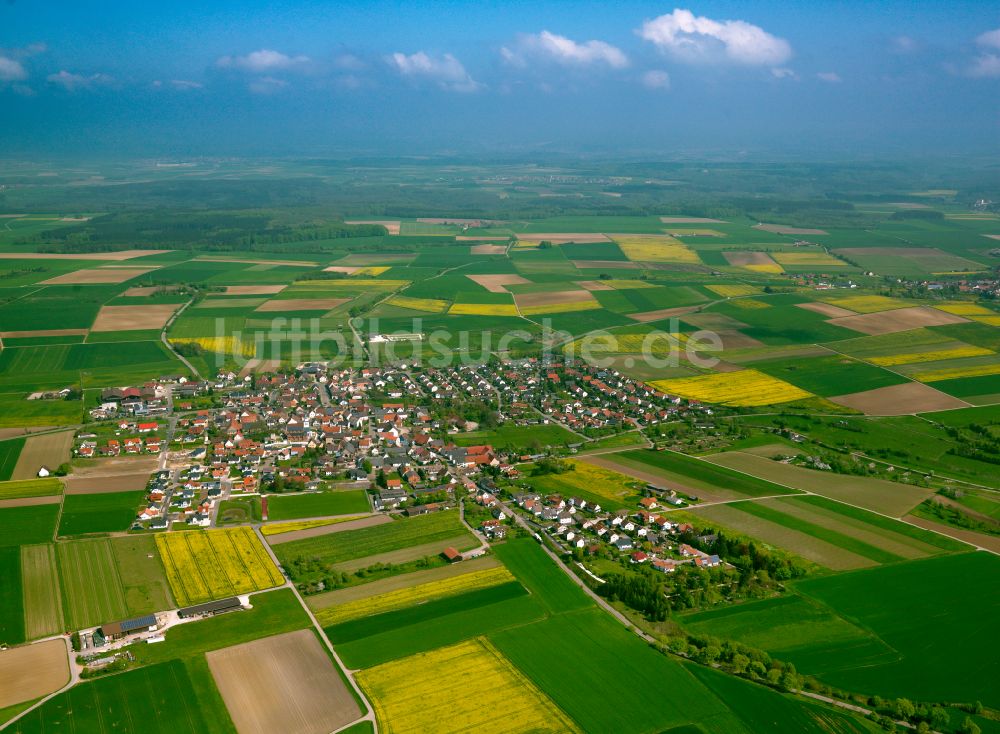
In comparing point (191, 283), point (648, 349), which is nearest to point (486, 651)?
point (648, 349)

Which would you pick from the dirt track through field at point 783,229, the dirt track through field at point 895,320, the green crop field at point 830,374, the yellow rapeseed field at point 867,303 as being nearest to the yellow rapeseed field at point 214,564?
the green crop field at point 830,374

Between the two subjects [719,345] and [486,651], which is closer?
[486,651]

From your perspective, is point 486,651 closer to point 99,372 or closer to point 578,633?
point 578,633

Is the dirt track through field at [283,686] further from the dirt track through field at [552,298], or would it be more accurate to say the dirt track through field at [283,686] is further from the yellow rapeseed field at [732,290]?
the yellow rapeseed field at [732,290]

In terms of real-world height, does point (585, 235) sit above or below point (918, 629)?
above

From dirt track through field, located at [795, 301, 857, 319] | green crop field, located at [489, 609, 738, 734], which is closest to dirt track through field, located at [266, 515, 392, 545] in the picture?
green crop field, located at [489, 609, 738, 734]

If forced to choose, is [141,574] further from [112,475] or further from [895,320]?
[895,320]
